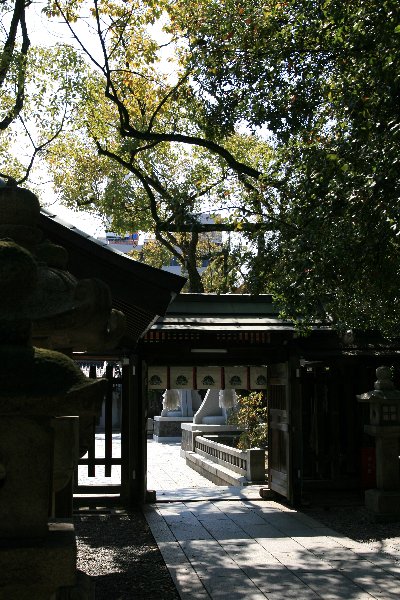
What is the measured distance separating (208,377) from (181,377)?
0.62m

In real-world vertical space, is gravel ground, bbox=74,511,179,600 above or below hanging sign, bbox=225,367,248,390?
below

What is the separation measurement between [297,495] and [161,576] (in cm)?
567

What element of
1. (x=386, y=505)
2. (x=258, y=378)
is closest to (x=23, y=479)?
(x=386, y=505)

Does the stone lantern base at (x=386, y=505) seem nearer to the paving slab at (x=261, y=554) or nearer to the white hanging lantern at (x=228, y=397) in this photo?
the paving slab at (x=261, y=554)

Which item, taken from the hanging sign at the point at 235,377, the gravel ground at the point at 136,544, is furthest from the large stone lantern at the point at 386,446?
the hanging sign at the point at 235,377

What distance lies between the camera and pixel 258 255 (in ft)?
35.6

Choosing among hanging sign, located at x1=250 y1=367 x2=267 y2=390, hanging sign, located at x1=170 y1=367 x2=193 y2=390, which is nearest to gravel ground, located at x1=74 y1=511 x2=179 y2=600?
hanging sign, located at x1=170 y1=367 x2=193 y2=390

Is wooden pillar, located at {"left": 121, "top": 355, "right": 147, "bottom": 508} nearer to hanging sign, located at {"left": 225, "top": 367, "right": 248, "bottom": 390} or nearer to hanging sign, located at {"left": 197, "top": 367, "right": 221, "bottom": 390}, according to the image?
hanging sign, located at {"left": 197, "top": 367, "right": 221, "bottom": 390}

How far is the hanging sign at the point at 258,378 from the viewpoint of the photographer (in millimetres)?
15766

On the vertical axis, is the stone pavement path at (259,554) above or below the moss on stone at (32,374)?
below

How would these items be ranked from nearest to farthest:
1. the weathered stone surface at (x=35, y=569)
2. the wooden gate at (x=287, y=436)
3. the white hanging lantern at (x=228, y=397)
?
1. the weathered stone surface at (x=35, y=569)
2. the wooden gate at (x=287, y=436)
3. the white hanging lantern at (x=228, y=397)

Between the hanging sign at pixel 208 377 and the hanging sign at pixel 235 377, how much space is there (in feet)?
0.65

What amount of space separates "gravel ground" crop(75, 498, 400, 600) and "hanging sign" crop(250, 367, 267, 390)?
9.45 feet

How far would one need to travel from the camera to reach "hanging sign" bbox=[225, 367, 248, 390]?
15.8m
